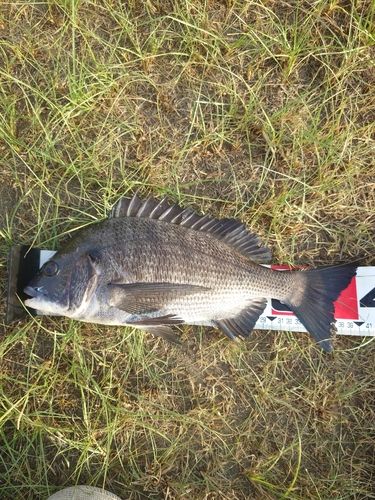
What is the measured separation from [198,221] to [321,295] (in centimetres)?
118

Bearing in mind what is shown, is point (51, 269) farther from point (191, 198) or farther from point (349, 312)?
point (349, 312)

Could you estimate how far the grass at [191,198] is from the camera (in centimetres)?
307

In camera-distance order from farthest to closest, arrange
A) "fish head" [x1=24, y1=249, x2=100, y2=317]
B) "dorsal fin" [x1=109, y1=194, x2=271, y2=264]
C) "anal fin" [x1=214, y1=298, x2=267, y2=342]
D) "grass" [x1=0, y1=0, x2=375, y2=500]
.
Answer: "grass" [x1=0, y1=0, x2=375, y2=500] < "anal fin" [x1=214, y1=298, x2=267, y2=342] < "dorsal fin" [x1=109, y1=194, x2=271, y2=264] < "fish head" [x1=24, y1=249, x2=100, y2=317]

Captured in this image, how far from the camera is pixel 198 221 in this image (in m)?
2.88

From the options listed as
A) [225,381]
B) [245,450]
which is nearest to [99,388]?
[225,381]

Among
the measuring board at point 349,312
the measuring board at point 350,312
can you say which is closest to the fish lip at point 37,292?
the measuring board at point 349,312

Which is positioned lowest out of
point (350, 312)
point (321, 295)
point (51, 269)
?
point (350, 312)

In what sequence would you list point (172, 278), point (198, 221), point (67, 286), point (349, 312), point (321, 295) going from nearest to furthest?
1. point (67, 286)
2. point (172, 278)
3. point (198, 221)
4. point (321, 295)
5. point (349, 312)

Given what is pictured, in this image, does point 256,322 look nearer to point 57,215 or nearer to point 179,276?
point 179,276

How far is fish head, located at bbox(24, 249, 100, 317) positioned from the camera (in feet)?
8.44

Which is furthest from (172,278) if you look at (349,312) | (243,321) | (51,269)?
(349,312)

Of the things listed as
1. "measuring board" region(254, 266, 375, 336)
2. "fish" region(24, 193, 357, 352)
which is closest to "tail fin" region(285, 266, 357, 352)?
"fish" region(24, 193, 357, 352)

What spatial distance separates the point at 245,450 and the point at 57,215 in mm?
2561

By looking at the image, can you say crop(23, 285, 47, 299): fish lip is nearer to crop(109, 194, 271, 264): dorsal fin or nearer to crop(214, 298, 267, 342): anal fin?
crop(109, 194, 271, 264): dorsal fin
